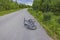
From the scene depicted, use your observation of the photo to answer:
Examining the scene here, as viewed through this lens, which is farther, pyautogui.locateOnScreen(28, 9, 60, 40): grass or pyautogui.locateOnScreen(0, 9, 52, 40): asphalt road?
pyautogui.locateOnScreen(28, 9, 60, 40): grass

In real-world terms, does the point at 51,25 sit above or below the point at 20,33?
below

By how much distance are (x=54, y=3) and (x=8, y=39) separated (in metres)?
38.0

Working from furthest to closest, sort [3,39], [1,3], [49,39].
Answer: [1,3] < [49,39] < [3,39]

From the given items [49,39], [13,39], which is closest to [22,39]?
[13,39]

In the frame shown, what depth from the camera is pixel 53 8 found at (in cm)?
4722

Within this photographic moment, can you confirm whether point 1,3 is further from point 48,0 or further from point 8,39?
point 8,39

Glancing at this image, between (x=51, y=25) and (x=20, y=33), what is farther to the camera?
(x=51, y=25)

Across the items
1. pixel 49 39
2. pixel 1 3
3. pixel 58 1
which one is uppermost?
pixel 49 39

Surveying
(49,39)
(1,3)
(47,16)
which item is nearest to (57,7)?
(47,16)

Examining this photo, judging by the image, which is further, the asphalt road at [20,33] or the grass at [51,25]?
the grass at [51,25]

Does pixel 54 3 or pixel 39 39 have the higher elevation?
pixel 39 39

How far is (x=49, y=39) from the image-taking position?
12.5 meters

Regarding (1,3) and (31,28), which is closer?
(31,28)

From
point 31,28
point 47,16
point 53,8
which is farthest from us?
point 53,8
